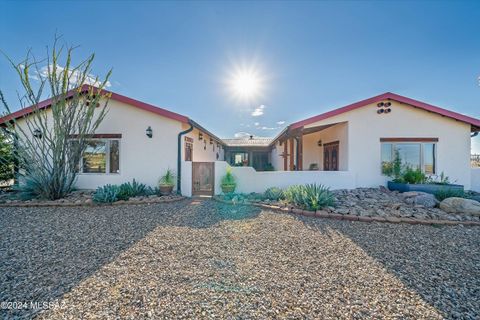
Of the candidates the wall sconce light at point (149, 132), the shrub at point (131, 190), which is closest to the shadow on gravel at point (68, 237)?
the shrub at point (131, 190)

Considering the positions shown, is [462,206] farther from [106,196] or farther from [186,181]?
[106,196]

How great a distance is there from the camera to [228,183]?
8.95 metres

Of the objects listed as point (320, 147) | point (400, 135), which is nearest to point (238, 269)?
point (400, 135)

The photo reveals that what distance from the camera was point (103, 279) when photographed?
9.43 feet

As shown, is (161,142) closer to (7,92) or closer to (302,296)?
(7,92)

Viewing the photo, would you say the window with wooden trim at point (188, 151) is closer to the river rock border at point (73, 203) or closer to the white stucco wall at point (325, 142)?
the river rock border at point (73, 203)

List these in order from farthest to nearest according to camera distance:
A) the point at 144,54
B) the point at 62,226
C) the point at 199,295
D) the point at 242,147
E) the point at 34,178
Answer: the point at 242,147
the point at 144,54
the point at 34,178
the point at 62,226
the point at 199,295

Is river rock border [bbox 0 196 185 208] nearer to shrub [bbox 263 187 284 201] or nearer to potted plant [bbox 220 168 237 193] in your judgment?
potted plant [bbox 220 168 237 193]

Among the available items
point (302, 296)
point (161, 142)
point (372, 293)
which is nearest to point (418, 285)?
point (372, 293)

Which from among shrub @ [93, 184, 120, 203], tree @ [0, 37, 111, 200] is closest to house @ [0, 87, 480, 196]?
tree @ [0, 37, 111, 200]

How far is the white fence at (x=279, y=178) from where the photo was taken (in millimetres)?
9281

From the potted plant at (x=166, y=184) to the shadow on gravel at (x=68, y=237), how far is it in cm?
118

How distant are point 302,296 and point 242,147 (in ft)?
60.8

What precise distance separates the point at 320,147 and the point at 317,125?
4.08 meters
